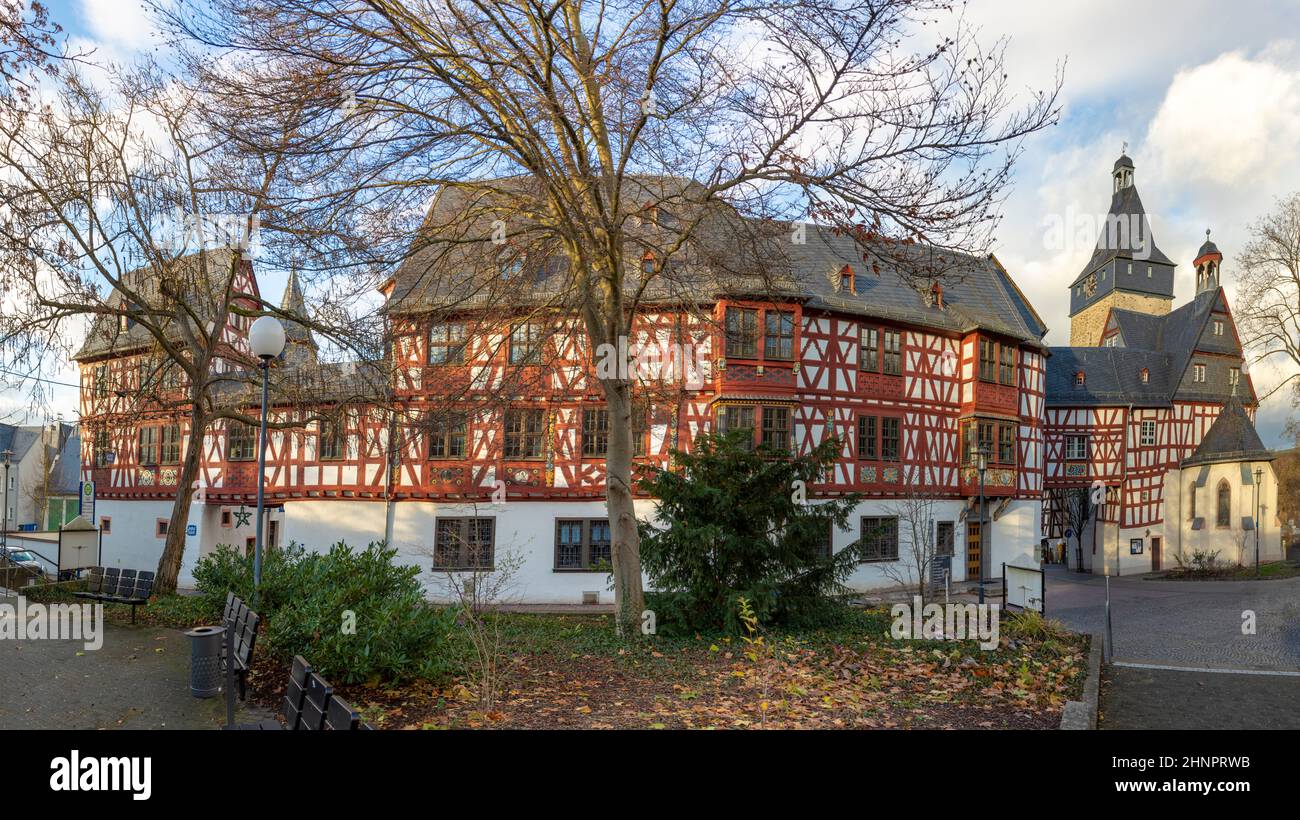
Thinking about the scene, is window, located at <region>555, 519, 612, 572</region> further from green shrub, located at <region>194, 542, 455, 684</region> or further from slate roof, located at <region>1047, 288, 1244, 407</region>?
slate roof, located at <region>1047, 288, 1244, 407</region>

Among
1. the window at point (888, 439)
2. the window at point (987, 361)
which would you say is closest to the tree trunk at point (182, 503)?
the window at point (888, 439)

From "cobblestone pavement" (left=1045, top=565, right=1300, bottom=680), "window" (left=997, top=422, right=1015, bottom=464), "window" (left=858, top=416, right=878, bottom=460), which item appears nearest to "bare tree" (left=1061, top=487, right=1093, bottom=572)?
"cobblestone pavement" (left=1045, top=565, right=1300, bottom=680)

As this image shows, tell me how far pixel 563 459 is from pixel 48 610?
11898mm

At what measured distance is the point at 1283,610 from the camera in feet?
62.8

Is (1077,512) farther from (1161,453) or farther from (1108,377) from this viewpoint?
(1108,377)

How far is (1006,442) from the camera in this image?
2588 centimetres

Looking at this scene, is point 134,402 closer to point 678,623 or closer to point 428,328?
point 428,328

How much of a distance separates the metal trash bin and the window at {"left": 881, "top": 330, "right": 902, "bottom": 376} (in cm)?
2012

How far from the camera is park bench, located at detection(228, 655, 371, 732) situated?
189 inches

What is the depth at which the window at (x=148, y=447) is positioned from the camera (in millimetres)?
27797

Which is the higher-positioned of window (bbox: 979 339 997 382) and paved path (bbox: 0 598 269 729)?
window (bbox: 979 339 997 382)

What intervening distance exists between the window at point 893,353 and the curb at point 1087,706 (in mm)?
14256

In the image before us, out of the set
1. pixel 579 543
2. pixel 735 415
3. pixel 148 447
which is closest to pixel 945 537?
pixel 735 415

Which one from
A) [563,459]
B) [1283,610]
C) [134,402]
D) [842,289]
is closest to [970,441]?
[842,289]
